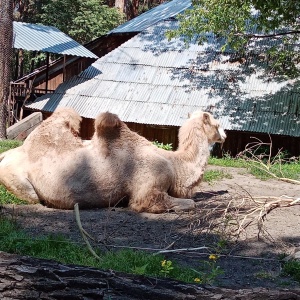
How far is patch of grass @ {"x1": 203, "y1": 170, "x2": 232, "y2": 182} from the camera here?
10.5 metres

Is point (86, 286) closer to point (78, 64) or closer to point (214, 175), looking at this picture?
point (214, 175)

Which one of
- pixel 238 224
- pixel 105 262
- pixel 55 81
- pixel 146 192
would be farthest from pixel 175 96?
pixel 105 262

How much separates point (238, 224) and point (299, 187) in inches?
161

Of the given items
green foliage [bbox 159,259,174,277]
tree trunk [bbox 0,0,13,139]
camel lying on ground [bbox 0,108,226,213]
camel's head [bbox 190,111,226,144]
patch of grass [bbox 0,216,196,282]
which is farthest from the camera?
tree trunk [bbox 0,0,13,139]

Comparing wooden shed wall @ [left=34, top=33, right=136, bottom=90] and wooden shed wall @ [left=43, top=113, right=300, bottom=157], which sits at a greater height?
wooden shed wall @ [left=34, top=33, right=136, bottom=90]

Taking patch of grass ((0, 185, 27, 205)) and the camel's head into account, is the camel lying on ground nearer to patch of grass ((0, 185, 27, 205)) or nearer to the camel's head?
patch of grass ((0, 185, 27, 205))

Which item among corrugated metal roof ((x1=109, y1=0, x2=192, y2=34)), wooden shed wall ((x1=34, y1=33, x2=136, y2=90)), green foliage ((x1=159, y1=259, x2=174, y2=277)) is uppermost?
corrugated metal roof ((x1=109, y1=0, x2=192, y2=34))

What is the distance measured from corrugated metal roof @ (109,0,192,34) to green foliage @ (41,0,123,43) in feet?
14.1

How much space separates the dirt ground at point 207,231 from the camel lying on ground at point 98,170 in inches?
8.0

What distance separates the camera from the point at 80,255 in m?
5.04

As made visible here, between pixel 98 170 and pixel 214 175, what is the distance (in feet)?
12.7

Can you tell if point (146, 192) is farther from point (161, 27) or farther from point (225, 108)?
point (161, 27)

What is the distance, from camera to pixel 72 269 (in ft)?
9.50

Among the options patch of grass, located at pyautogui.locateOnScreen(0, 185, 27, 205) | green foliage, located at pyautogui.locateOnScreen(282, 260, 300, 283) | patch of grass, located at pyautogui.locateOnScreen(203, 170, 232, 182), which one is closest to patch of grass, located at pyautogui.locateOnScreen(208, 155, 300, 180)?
patch of grass, located at pyautogui.locateOnScreen(203, 170, 232, 182)
